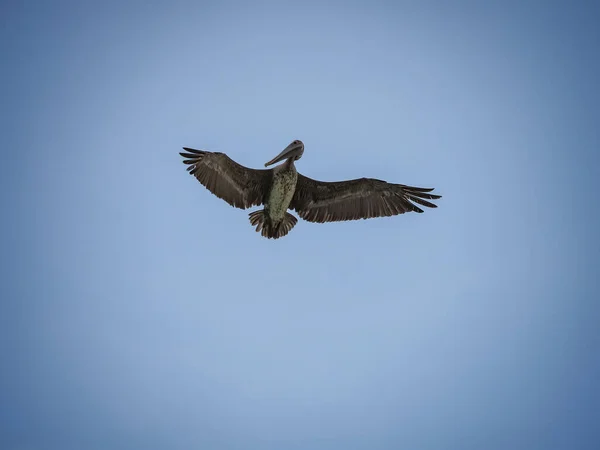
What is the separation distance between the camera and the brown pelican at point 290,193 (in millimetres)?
13344

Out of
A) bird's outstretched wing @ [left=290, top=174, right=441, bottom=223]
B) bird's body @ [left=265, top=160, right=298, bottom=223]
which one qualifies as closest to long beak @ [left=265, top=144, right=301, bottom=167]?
bird's body @ [left=265, top=160, right=298, bottom=223]

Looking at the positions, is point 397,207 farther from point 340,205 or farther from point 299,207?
point 299,207

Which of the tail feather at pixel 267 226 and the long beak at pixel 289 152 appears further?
the tail feather at pixel 267 226

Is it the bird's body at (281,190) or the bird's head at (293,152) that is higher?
the bird's head at (293,152)

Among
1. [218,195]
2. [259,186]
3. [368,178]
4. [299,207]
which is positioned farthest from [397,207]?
[218,195]

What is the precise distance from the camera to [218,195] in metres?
13.5

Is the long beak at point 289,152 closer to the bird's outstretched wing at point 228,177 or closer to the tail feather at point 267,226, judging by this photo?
the bird's outstretched wing at point 228,177

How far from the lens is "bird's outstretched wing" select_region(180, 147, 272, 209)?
13125 millimetres

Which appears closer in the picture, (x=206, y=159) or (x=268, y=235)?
(x=206, y=159)

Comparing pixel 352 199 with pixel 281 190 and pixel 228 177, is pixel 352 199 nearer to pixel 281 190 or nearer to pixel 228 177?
pixel 281 190

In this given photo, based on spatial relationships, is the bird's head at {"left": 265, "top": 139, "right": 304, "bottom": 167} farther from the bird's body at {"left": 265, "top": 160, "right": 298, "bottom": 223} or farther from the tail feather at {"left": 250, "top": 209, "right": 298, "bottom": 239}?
the tail feather at {"left": 250, "top": 209, "right": 298, "bottom": 239}

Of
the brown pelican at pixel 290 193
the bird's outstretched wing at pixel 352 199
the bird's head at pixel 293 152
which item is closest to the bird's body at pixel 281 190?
the brown pelican at pixel 290 193

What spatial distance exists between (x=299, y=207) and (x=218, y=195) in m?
2.08

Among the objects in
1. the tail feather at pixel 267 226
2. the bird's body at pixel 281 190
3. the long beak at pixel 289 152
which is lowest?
the tail feather at pixel 267 226
